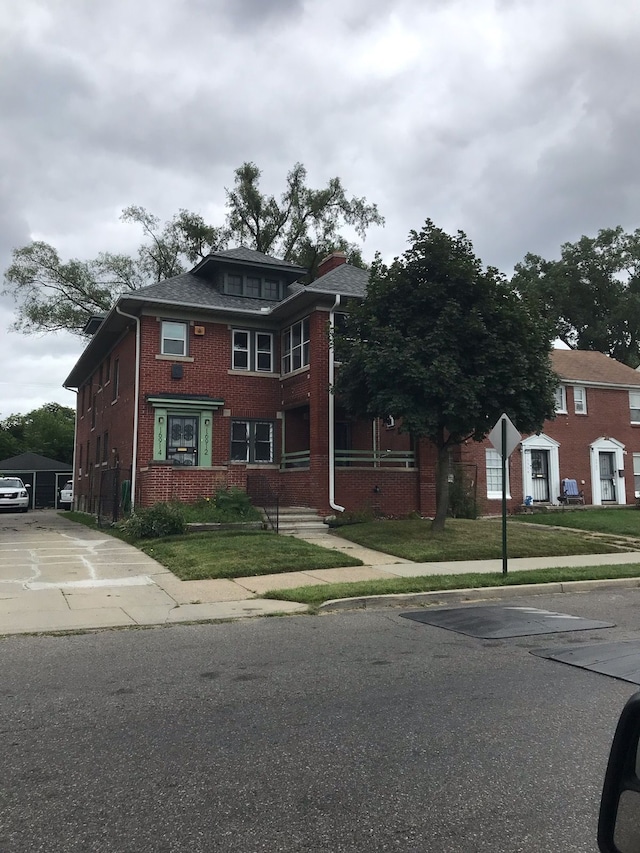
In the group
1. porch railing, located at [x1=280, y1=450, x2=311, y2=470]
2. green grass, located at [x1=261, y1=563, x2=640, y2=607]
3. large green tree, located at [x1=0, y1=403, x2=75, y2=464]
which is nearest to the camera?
green grass, located at [x1=261, y1=563, x2=640, y2=607]

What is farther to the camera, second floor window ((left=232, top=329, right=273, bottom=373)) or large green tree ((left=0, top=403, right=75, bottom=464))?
large green tree ((left=0, top=403, right=75, bottom=464))

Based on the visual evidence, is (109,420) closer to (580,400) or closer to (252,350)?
(252,350)

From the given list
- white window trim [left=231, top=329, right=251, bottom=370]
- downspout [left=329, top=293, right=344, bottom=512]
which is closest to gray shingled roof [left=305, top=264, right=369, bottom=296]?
downspout [left=329, top=293, right=344, bottom=512]

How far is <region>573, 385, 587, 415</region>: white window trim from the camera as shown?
91.6 feet

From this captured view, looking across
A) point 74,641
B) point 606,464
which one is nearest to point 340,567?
point 74,641

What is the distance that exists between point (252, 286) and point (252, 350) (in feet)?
8.36

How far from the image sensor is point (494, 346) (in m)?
15.7

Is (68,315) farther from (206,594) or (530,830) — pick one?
(530,830)

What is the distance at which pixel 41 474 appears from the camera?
44.9 m

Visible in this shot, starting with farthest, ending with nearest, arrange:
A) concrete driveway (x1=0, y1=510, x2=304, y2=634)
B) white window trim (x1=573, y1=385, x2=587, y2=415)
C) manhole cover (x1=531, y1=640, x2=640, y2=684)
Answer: white window trim (x1=573, y1=385, x2=587, y2=415), concrete driveway (x1=0, y1=510, x2=304, y2=634), manhole cover (x1=531, y1=640, x2=640, y2=684)

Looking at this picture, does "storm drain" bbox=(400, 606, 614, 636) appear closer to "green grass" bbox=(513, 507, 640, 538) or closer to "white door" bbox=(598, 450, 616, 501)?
"green grass" bbox=(513, 507, 640, 538)

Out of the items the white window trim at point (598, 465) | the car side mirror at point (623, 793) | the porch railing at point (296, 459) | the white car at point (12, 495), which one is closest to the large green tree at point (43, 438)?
the white car at point (12, 495)

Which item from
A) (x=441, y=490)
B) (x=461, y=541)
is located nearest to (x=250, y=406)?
(x=441, y=490)

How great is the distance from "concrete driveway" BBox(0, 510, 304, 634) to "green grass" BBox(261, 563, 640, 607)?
44 cm
